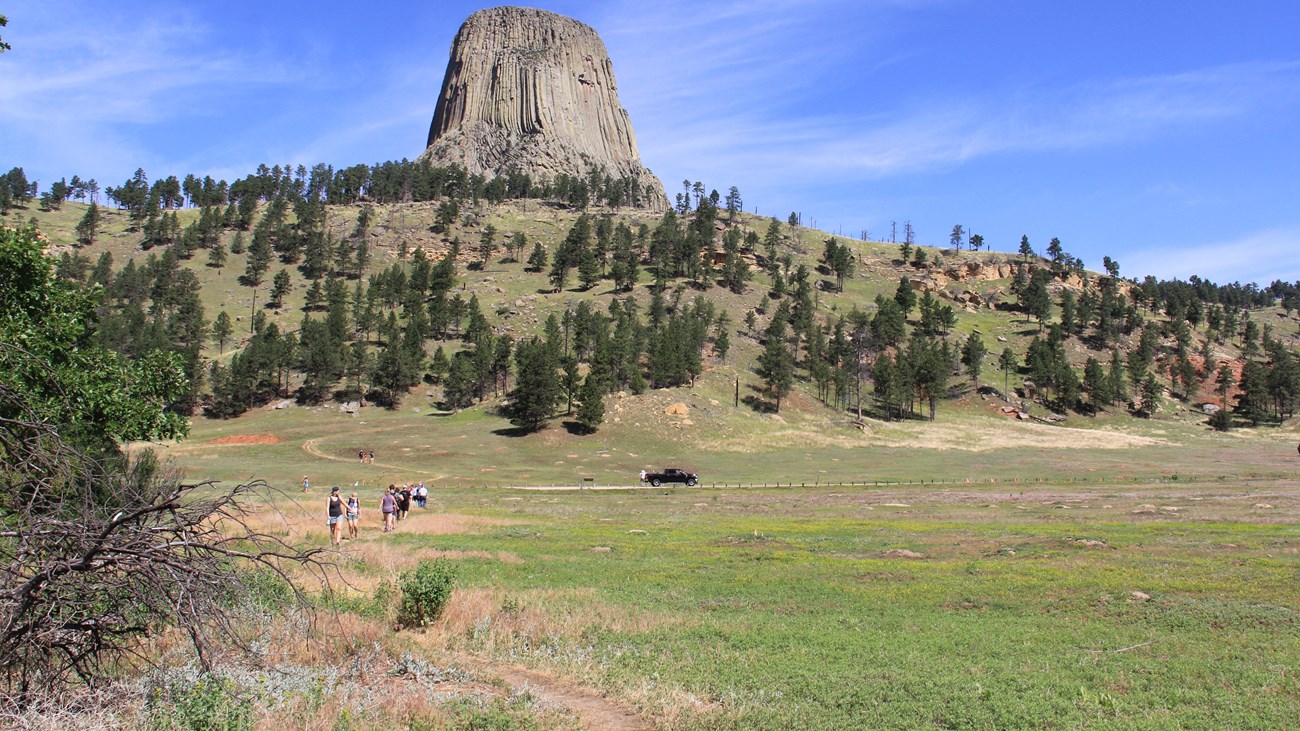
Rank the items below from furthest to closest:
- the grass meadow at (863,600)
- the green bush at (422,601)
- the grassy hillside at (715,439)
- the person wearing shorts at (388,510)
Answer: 1. the grassy hillside at (715,439)
2. the person wearing shorts at (388,510)
3. the green bush at (422,601)
4. the grass meadow at (863,600)

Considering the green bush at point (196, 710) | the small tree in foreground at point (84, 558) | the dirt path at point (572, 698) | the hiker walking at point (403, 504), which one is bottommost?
the hiker walking at point (403, 504)

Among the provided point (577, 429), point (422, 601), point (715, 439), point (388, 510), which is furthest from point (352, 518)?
point (715, 439)

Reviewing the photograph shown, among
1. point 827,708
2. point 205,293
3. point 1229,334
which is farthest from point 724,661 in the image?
point 1229,334

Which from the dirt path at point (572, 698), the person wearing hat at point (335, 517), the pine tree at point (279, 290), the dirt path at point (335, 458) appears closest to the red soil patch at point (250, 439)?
the dirt path at point (335, 458)

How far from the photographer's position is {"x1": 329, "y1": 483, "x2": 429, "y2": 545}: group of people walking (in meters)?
26.1

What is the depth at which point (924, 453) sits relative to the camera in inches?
3720

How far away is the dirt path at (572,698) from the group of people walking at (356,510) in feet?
48.4

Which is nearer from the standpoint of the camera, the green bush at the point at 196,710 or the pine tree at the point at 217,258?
the green bush at the point at 196,710

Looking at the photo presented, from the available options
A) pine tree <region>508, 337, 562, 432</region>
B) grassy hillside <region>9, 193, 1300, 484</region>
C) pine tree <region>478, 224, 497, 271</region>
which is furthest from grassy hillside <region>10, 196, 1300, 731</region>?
pine tree <region>478, 224, 497, 271</region>

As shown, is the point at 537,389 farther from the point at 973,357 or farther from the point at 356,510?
the point at 973,357

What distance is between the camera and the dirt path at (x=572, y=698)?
10.7m

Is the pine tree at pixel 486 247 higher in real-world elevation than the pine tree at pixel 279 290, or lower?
higher

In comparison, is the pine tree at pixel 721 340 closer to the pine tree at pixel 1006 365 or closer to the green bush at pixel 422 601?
the pine tree at pixel 1006 365

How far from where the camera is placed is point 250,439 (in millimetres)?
90125
